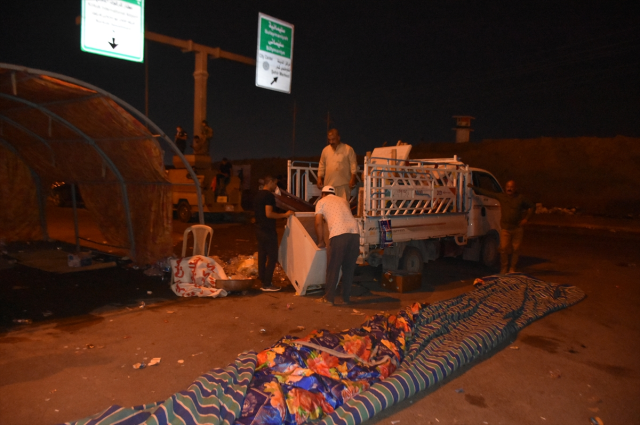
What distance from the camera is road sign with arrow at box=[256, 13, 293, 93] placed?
1755 cm

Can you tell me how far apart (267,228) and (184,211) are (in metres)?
11.2

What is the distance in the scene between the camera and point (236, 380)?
3.65 m

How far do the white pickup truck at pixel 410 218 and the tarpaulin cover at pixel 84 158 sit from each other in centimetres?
270

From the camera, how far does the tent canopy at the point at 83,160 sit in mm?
7012

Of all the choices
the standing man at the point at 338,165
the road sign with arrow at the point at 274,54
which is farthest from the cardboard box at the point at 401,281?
the road sign with arrow at the point at 274,54

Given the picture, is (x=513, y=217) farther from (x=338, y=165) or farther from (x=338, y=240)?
(x=338, y=240)

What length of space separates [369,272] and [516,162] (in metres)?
29.0

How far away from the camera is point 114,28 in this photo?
14625 millimetres

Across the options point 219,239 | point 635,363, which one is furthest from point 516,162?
point 635,363

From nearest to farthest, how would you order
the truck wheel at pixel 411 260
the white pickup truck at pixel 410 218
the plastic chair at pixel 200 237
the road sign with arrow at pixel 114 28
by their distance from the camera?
the white pickup truck at pixel 410 218 < the plastic chair at pixel 200 237 < the truck wheel at pixel 411 260 < the road sign with arrow at pixel 114 28

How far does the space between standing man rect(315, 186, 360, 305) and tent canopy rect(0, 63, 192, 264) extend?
3.04 m

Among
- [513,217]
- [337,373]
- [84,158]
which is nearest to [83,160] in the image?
[84,158]

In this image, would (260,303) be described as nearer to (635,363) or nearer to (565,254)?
(635,363)

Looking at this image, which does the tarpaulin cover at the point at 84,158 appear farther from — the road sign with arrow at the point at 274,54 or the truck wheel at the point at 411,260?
the road sign with arrow at the point at 274,54
